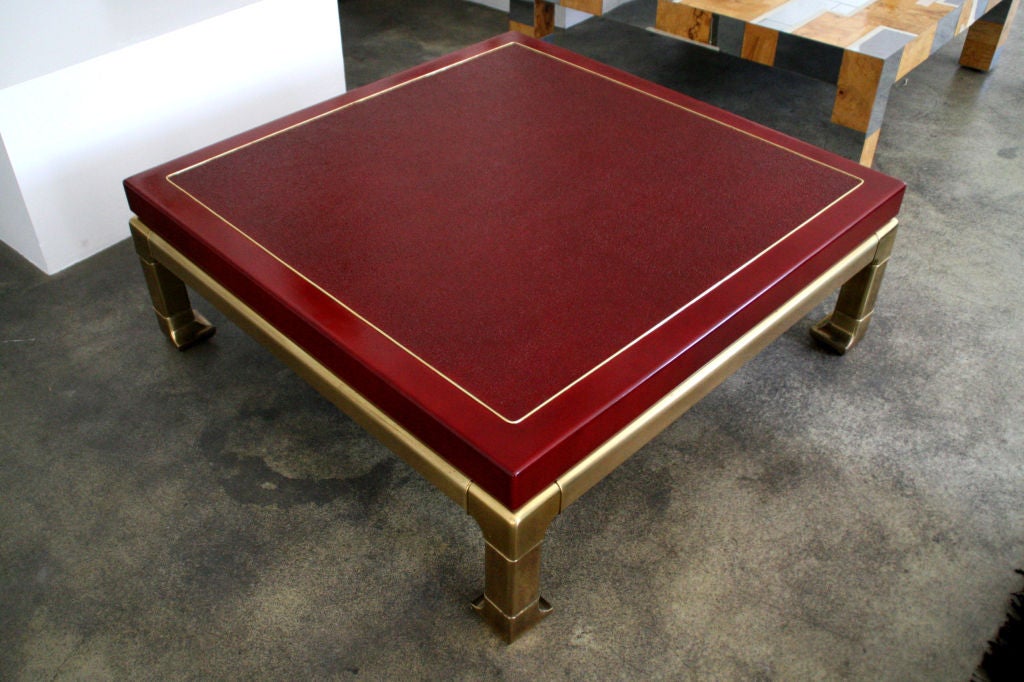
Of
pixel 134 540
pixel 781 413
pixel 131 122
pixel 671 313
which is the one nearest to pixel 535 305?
pixel 671 313

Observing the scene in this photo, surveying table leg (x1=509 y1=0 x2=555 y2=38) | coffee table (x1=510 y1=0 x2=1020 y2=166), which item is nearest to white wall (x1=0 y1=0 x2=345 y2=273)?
table leg (x1=509 y1=0 x2=555 y2=38)

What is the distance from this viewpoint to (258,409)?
54.9 inches

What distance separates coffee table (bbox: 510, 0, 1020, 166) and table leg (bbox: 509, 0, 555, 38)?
0.76ft

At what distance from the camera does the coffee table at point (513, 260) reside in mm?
990

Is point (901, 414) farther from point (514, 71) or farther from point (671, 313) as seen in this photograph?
point (514, 71)

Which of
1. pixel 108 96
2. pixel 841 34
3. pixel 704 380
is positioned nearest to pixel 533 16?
pixel 841 34

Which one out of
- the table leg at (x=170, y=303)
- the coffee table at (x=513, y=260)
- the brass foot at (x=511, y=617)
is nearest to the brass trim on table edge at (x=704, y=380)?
the coffee table at (x=513, y=260)

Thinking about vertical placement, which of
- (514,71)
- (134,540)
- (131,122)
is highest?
(514,71)

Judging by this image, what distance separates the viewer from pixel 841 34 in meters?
1.64

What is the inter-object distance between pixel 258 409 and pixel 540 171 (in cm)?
54

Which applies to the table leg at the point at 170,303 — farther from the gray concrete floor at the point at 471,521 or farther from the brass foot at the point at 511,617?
the brass foot at the point at 511,617

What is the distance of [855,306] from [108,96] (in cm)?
127

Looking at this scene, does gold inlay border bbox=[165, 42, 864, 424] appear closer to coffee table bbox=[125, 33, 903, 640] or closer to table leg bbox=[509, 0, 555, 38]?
coffee table bbox=[125, 33, 903, 640]

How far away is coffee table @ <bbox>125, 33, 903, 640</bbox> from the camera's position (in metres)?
0.99
